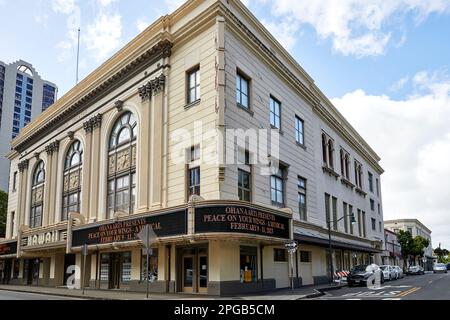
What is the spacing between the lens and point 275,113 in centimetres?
3022

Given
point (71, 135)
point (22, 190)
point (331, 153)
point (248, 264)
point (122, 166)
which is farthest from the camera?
point (22, 190)

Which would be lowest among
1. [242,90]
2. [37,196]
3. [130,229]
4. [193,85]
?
[130,229]

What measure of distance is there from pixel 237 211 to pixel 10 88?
114174 millimetres

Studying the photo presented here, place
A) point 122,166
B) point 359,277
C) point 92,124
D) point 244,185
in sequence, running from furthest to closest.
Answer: point 92,124
point 359,277
point 122,166
point 244,185

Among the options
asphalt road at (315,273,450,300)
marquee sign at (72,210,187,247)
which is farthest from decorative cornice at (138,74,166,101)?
asphalt road at (315,273,450,300)

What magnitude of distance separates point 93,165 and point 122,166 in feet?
12.8

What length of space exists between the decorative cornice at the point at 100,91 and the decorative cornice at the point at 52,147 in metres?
1.53

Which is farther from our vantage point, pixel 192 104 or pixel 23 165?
pixel 23 165

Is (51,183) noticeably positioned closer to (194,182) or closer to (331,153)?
(194,182)

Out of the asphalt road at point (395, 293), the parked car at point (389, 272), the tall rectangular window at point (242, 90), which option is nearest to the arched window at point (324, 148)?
the parked car at point (389, 272)

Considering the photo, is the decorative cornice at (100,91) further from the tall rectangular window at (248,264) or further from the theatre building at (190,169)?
the tall rectangular window at (248,264)

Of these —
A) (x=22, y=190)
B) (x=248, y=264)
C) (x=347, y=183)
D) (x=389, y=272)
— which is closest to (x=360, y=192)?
(x=347, y=183)

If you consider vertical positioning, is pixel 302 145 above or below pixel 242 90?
below

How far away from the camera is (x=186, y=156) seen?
2473 cm
